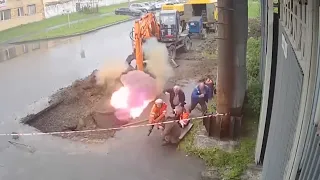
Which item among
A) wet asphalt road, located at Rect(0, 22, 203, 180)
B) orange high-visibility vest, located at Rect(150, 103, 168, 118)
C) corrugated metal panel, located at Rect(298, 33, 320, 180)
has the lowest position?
wet asphalt road, located at Rect(0, 22, 203, 180)

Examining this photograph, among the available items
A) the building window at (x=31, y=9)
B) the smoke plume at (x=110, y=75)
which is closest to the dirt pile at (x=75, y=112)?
the smoke plume at (x=110, y=75)

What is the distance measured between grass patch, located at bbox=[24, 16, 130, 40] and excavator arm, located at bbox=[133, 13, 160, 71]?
13302mm

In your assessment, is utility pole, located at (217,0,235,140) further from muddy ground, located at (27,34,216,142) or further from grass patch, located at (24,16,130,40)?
grass patch, located at (24,16,130,40)

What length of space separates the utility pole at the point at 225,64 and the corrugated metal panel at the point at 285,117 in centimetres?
348

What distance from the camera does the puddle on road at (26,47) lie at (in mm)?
26812

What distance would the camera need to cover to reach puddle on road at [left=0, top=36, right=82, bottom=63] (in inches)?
1056

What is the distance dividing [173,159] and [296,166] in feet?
19.5

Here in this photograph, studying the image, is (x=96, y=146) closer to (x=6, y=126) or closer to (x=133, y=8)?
(x=6, y=126)

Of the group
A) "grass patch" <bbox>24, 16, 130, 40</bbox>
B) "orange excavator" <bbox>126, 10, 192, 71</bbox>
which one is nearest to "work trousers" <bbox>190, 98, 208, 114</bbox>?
"orange excavator" <bbox>126, 10, 192, 71</bbox>

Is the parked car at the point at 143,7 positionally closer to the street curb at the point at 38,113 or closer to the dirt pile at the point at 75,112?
the dirt pile at the point at 75,112

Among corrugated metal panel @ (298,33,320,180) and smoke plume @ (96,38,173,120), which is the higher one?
corrugated metal panel @ (298,33,320,180)

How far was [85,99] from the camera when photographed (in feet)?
51.7

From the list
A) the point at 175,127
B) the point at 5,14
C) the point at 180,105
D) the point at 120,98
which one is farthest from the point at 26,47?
the point at 175,127

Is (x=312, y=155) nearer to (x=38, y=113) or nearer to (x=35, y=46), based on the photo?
(x=38, y=113)
